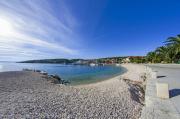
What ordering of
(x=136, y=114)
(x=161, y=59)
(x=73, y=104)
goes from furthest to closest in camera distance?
(x=161, y=59), (x=73, y=104), (x=136, y=114)

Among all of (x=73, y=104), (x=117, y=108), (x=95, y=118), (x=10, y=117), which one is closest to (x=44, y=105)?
(x=73, y=104)

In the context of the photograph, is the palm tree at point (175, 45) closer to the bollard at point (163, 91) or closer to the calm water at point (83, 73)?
the calm water at point (83, 73)

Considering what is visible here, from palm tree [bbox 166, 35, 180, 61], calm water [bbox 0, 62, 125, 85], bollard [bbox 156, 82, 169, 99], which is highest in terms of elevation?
palm tree [bbox 166, 35, 180, 61]

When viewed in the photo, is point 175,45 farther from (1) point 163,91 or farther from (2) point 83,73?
(1) point 163,91

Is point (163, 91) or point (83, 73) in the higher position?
point (163, 91)

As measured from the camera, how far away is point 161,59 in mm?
58438

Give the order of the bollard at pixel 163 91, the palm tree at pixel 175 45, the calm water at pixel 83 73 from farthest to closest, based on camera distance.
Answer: the palm tree at pixel 175 45, the calm water at pixel 83 73, the bollard at pixel 163 91

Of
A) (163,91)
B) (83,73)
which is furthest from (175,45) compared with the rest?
(163,91)

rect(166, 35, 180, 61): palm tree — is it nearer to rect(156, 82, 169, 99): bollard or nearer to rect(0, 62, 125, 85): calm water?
rect(0, 62, 125, 85): calm water

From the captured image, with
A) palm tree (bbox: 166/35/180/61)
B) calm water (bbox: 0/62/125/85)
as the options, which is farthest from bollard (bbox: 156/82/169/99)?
palm tree (bbox: 166/35/180/61)

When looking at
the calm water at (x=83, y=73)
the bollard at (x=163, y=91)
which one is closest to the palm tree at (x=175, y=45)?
the calm water at (x=83, y=73)

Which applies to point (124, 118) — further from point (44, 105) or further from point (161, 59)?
point (161, 59)

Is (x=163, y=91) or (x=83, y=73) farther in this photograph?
(x=83, y=73)

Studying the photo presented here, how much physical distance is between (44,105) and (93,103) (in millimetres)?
2217
